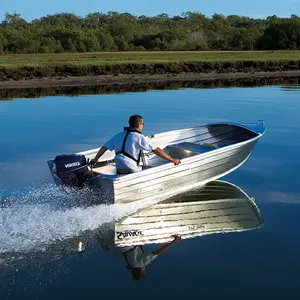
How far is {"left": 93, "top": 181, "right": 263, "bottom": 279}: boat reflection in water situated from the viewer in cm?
814

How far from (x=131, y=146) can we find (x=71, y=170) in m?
1.12

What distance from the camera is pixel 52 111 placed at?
24.3 metres

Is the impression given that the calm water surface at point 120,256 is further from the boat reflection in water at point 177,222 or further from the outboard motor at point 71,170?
the outboard motor at point 71,170

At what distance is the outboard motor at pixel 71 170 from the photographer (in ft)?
30.8

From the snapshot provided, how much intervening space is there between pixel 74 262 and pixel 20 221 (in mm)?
1448

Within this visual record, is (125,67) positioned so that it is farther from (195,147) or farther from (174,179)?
(174,179)

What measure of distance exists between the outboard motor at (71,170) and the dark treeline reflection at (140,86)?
845 inches

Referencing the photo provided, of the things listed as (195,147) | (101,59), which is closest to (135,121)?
(195,147)

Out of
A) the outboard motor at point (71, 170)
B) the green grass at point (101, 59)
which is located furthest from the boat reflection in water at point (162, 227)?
the green grass at point (101, 59)

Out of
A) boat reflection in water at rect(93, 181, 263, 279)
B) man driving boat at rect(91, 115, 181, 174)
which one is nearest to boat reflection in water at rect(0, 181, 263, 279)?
boat reflection in water at rect(93, 181, 263, 279)

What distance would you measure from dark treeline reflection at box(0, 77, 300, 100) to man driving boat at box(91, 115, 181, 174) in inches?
844

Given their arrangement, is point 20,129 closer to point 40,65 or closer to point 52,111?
point 52,111

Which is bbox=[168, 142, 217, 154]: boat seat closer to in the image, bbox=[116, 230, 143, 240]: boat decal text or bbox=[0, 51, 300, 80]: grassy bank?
bbox=[116, 230, 143, 240]: boat decal text

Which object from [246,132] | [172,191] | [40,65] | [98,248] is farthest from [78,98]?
[98,248]
